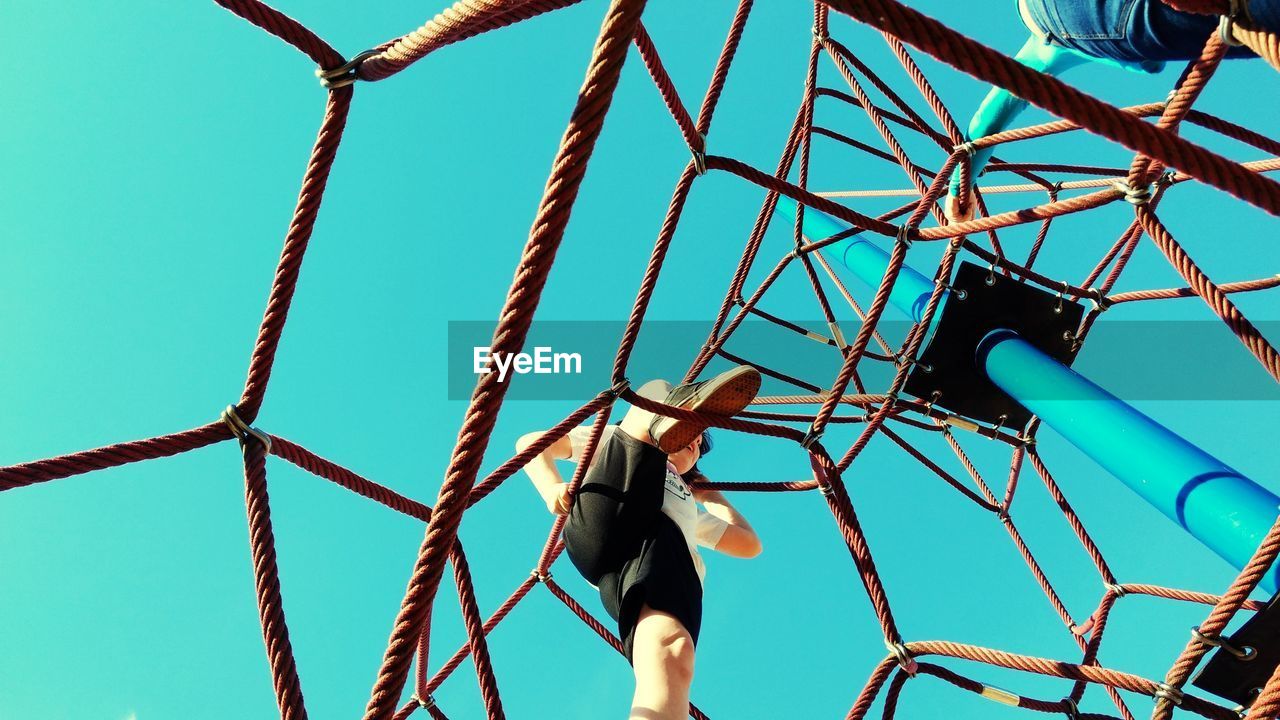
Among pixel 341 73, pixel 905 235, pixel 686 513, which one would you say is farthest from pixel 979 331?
pixel 341 73

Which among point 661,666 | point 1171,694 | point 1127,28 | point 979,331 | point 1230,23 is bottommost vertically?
point 1171,694

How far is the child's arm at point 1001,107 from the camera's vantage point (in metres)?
2.67

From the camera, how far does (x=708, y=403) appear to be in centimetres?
265

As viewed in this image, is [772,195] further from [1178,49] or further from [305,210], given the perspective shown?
[305,210]

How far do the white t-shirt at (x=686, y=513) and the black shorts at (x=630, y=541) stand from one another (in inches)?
2.5

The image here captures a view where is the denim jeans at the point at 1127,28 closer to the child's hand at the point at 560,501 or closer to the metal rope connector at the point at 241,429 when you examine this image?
the child's hand at the point at 560,501

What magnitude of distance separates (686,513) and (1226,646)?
1.56 metres

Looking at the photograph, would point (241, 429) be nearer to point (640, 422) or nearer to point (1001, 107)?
point (640, 422)

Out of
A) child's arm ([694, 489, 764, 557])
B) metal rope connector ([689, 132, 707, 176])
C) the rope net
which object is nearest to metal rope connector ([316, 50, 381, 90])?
the rope net

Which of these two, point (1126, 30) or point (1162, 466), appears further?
point (1126, 30)

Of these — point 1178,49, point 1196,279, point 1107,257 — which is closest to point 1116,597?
point 1107,257

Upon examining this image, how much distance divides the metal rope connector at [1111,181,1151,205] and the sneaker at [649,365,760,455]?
1.15 metres

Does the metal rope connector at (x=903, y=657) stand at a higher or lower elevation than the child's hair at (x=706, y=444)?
lower

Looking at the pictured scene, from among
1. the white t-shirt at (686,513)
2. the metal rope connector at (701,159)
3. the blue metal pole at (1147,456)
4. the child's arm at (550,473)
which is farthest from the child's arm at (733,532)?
the metal rope connector at (701,159)
